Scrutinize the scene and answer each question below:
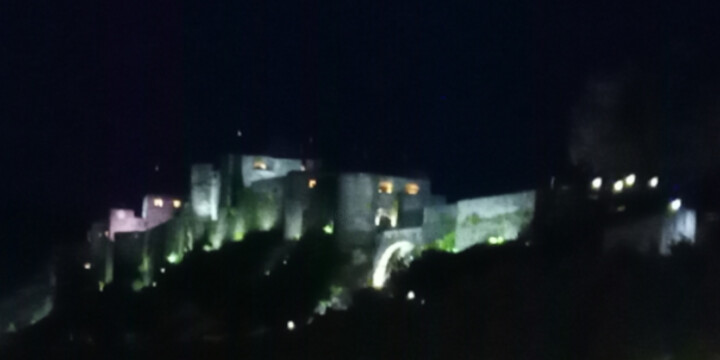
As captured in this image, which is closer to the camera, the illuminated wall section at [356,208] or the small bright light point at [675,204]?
the small bright light point at [675,204]

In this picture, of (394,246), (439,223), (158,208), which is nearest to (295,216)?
(394,246)

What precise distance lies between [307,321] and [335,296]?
231cm

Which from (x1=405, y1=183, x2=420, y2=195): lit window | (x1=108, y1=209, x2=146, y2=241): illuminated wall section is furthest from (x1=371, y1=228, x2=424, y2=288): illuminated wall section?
(x1=108, y1=209, x2=146, y2=241): illuminated wall section

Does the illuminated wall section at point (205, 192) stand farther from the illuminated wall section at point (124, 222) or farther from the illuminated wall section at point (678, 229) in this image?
the illuminated wall section at point (678, 229)

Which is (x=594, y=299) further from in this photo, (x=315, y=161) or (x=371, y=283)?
(x=315, y=161)

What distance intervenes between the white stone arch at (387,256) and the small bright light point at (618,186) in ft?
21.7

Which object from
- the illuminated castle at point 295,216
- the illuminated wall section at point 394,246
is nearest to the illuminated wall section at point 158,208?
the illuminated castle at point 295,216

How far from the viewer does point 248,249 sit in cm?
3422

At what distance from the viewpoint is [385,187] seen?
33188 millimetres

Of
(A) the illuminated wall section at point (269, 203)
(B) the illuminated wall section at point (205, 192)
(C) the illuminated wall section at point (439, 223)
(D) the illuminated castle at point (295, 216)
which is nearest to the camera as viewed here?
(D) the illuminated castle at point (295, 216)

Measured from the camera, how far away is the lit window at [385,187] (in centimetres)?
3306

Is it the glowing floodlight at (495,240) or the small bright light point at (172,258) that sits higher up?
the glowing floodlight at (495,240)

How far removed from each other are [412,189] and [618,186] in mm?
7370

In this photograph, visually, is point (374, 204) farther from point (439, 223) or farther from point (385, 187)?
point (439, 223)
